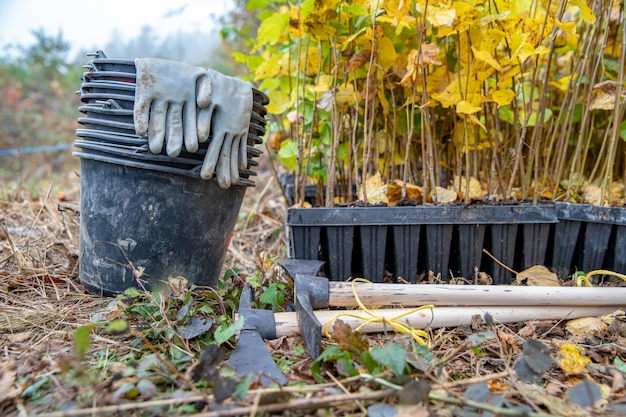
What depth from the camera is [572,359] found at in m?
1.01

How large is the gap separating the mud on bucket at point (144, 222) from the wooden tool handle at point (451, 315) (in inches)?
14.5

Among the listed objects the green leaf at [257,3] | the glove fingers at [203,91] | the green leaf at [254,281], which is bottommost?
the green leaf at [254,281]

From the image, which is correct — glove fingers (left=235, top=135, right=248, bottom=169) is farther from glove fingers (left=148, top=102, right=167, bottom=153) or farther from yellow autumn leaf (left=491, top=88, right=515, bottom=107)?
yellow autumn leaf (left=491, top=88, right=515, bottom=107)

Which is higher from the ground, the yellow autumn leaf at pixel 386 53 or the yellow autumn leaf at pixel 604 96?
the yellow autumn leaf at pixel 386 53

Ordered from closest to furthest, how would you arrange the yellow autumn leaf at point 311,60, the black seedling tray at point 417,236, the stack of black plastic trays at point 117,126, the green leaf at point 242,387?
1. the green leaf at point 242,387
2. the stack of black plastic trays at point 117,126
3. the black seedling tray at point 417,236
4. the yellow autumn leaf at point 311,60

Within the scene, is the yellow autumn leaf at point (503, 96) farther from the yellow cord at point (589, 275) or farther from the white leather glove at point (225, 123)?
the white leather glove at point (225, 123)

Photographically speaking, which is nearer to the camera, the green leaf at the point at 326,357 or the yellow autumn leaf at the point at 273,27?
the green leaf at the point at 326,357

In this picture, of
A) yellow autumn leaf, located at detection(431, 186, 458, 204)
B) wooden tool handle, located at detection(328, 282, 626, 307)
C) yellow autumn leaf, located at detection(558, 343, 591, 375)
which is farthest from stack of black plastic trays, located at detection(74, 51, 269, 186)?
yellow autumn leaf, located at detection(558, 343, 591, 375)

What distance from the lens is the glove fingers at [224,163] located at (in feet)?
3.91

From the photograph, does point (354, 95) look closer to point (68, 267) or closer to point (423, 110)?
point (423, 110)

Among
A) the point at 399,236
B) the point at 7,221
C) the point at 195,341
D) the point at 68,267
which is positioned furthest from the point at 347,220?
the point at 7,221

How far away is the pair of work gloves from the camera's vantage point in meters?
1.11

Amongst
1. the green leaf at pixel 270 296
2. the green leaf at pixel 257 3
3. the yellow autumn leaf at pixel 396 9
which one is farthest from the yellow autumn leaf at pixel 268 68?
the green leaf at pixel 270 296

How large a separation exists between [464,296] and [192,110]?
2.91 feet
